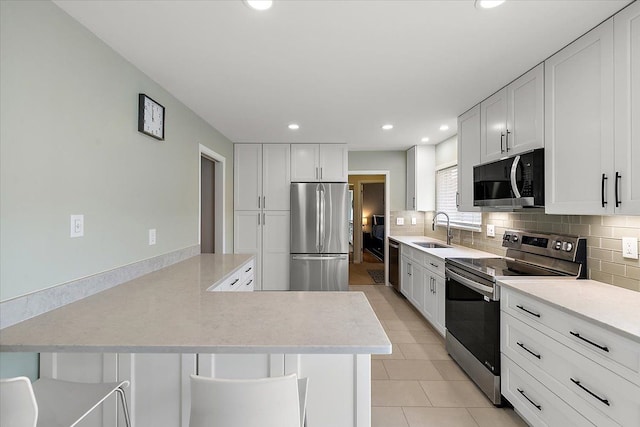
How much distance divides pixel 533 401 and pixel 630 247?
1.06 m

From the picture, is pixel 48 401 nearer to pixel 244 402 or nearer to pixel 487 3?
pixel 244 402

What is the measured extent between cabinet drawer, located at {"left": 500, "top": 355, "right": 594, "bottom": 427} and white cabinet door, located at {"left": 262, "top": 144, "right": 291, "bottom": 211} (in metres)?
3.40

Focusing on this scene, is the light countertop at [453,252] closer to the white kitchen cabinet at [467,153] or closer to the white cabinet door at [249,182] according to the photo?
the white kitchen cabinet at [467,153]

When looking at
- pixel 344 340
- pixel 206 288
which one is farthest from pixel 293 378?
pixel 206 288

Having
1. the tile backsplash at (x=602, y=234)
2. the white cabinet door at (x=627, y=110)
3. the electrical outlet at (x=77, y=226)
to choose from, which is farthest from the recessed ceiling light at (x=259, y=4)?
the tile backsplash at (x=602, y=234)

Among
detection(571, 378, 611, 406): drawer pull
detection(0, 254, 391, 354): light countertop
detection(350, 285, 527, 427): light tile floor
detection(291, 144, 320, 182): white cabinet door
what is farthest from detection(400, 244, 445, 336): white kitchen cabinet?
detection(0, 254, 391, 354): light countertop

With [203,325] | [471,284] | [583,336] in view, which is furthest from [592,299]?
[203,325]

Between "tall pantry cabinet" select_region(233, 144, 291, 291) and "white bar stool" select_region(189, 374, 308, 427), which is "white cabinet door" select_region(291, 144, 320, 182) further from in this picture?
"white bar stool" select_region(189, 374, 308, 427)

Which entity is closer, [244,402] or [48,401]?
[244,402]

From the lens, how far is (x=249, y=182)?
15.7 ft

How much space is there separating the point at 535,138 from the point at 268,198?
3.43 m

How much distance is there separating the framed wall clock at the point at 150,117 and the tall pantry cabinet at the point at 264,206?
89.6 inches

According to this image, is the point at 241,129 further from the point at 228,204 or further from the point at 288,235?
the point at 288,235

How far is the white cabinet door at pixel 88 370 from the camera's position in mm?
1306
